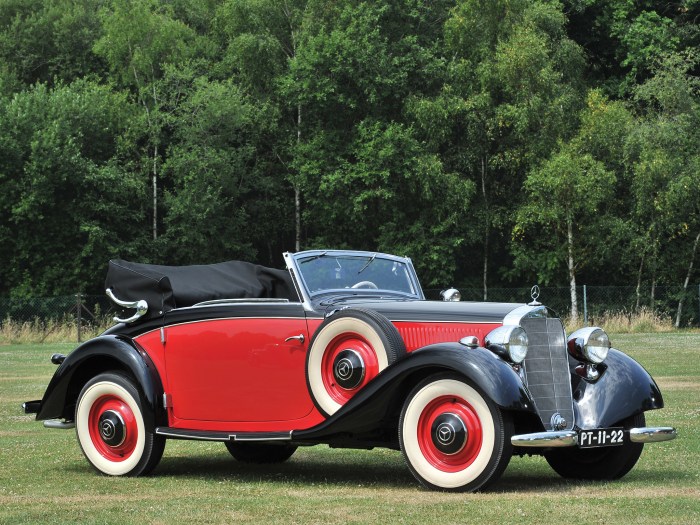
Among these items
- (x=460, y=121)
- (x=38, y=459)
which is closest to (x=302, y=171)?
(x=460, y=121)

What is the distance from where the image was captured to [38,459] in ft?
35.5

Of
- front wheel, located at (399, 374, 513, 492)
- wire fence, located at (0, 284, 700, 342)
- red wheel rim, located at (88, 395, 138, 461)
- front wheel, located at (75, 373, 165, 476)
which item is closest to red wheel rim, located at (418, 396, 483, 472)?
front wheel, located at (399, 374, 513, 492)

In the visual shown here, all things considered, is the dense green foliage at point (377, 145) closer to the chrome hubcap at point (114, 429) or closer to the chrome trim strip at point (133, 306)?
the chrome trim strip at point (133, 306)

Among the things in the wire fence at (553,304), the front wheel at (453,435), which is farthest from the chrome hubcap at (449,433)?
the wire fence at (553,304)

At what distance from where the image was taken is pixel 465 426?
26.6 ft

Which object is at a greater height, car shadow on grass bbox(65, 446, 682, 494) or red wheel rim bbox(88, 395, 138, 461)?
red wheel rim bbox(88, 395, 138, 461)

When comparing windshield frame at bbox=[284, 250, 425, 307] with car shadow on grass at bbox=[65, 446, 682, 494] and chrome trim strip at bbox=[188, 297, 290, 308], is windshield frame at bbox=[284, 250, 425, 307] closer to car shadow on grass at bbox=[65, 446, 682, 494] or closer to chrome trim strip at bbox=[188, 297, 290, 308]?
chrome trim strip at bbox=[188, 297, 290, 308]

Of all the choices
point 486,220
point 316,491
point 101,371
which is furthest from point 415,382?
point 486,220

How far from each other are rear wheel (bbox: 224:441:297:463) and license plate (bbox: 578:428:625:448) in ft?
10.5

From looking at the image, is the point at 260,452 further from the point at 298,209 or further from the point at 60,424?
the point at 298,209

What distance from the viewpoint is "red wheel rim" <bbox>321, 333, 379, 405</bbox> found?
8672 millimetres

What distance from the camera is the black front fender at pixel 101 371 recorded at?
32.0 ft

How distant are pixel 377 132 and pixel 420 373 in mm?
40024

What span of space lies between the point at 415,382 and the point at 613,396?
156 cm
